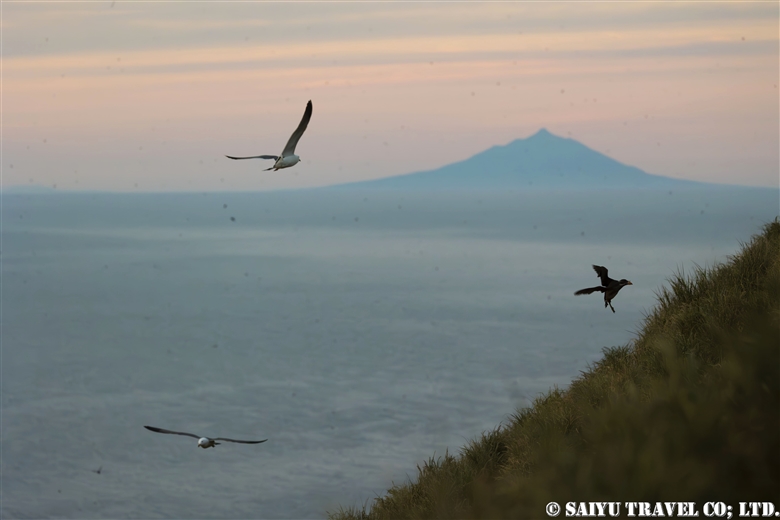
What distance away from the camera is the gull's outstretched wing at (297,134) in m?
12.0

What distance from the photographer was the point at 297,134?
1216 centimetres

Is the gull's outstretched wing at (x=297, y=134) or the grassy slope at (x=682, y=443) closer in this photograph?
the grassy slope at (x=682, y=443)

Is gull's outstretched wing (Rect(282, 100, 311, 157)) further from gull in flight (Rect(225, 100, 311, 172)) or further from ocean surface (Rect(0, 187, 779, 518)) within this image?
ocean surface (Rect(0, 187, 779, 518))

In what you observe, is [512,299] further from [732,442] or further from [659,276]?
[732,442]

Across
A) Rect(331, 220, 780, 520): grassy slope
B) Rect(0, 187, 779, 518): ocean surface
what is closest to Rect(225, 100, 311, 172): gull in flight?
Rect(331, 220, 780, 520): grassy slope

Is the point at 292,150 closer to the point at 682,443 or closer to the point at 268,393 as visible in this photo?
the point at 682,443

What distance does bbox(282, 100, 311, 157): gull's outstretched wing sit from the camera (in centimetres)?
1200

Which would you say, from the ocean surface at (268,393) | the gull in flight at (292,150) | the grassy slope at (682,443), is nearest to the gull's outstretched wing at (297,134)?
the gull in flight at (292,150)

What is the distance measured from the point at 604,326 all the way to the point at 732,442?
165 m

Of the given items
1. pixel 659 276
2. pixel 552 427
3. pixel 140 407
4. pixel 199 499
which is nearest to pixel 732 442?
pixel 552 427

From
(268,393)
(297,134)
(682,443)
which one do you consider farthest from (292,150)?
(268,393)

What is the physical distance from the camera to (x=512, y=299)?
188625 mm

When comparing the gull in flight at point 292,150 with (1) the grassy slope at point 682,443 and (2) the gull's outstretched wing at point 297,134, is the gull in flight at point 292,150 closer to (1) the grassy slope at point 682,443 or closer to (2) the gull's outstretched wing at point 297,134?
(2) the gull's outstretched wing at point 297,134

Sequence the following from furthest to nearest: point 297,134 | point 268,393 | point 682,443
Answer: point 268,393
point 297,134
point 682,443
